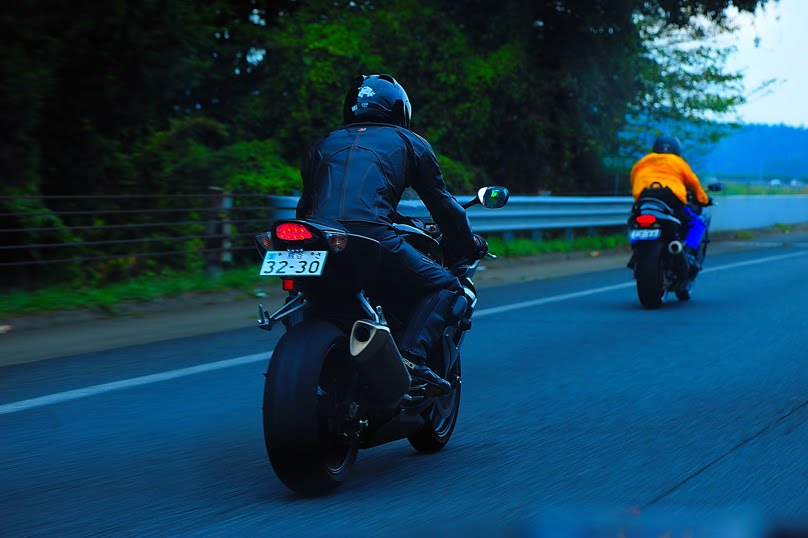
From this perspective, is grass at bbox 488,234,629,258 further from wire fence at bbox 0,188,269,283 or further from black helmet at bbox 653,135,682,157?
black helmet at bbox 653,135,682,157

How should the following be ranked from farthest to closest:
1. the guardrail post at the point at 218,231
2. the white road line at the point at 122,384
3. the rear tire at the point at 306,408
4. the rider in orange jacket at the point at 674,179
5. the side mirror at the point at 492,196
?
the guardrail post at the point at 218,231
the rider in orange jacket at the point at 674,179
the white road line at the point at 122,384
the side mirror at the point at 492,196
the rear tire at the point at 306,408

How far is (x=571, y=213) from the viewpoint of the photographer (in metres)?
22.4

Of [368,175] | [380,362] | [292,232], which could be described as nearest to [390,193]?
[368,175]

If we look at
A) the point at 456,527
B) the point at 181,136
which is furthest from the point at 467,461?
the point at 181,136

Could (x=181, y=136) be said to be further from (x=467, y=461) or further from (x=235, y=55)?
(x=467, y=461)

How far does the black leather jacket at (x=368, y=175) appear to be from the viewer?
553cm

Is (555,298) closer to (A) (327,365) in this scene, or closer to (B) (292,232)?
(A) (327,365)

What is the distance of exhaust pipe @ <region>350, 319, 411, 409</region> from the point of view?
17.1ft

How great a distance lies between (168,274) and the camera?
45.4 ft

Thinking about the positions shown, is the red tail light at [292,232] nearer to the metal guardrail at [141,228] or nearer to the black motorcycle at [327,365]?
the black motorcycle at [327,365]

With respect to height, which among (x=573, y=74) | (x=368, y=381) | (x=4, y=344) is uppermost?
(x=573, y=74)

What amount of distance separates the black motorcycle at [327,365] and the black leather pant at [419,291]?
5.2 inches

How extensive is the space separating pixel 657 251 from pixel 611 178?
48.8 feet

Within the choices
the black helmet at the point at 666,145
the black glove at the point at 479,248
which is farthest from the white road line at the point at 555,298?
the black glove at the point at 479,248
